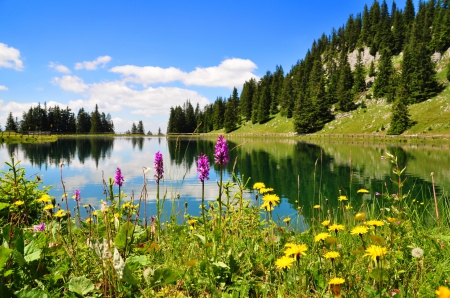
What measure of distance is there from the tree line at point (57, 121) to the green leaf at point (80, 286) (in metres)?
150

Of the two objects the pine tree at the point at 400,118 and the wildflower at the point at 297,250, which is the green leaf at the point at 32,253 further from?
the pine tree at the point at 400,118

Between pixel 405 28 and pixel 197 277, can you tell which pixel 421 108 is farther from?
pixel 197 277

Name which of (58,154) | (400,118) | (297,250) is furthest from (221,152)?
(400,118)

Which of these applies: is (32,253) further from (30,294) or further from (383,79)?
(383,79)

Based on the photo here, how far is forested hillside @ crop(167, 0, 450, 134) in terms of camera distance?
7319 cm

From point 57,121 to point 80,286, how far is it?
522ft

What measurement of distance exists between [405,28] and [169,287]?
14118 centimetres

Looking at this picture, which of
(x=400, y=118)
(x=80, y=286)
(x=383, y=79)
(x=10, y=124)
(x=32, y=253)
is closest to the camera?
(x=80, y=286)

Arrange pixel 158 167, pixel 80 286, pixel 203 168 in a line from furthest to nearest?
pixel 158 167
pixel 203 168
pixel 80 286

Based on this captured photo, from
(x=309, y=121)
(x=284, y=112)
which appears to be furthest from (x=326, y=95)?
(x=284, y=112)

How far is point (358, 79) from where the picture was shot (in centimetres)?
9506

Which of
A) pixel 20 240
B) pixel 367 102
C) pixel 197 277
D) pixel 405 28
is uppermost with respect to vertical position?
pixel 405 28

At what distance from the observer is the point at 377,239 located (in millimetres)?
1782

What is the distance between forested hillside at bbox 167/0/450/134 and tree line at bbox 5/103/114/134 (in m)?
48.8
